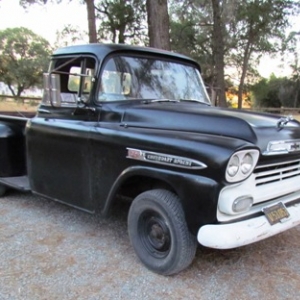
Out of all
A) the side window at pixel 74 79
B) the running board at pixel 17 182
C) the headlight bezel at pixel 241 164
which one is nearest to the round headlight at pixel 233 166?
the headlight bezel at pixel 241 164

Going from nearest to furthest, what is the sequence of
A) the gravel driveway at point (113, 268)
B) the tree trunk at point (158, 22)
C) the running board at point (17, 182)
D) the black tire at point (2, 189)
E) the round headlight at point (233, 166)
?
the round headlight at point (233, 166) → the gravel driveway at point (113, 268) → the running board at point (17, 182) → the black tire at point (2, 189) → the tree trunk at point (158, 22)

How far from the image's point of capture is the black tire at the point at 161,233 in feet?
9.37

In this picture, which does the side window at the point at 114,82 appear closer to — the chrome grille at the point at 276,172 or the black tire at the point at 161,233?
the black tire at the point at 161,233

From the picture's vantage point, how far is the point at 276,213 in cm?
294

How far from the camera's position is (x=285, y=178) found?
3.16 m

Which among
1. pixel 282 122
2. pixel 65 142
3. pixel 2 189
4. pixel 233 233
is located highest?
pixel 282 122

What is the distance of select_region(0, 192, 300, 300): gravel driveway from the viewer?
2814 mm

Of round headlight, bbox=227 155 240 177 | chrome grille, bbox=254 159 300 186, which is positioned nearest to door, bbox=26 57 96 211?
round headlight, bbox=227 155 240 177

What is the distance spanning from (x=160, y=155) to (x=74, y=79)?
1.64 m

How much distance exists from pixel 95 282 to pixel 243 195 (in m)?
1.39

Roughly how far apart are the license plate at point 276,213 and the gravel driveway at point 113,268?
534mm

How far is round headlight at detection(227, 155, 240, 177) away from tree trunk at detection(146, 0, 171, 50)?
5.99m

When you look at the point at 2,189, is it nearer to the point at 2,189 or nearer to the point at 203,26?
the point at 2,189

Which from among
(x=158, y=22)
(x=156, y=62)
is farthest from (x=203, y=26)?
(x=156, y=62)
